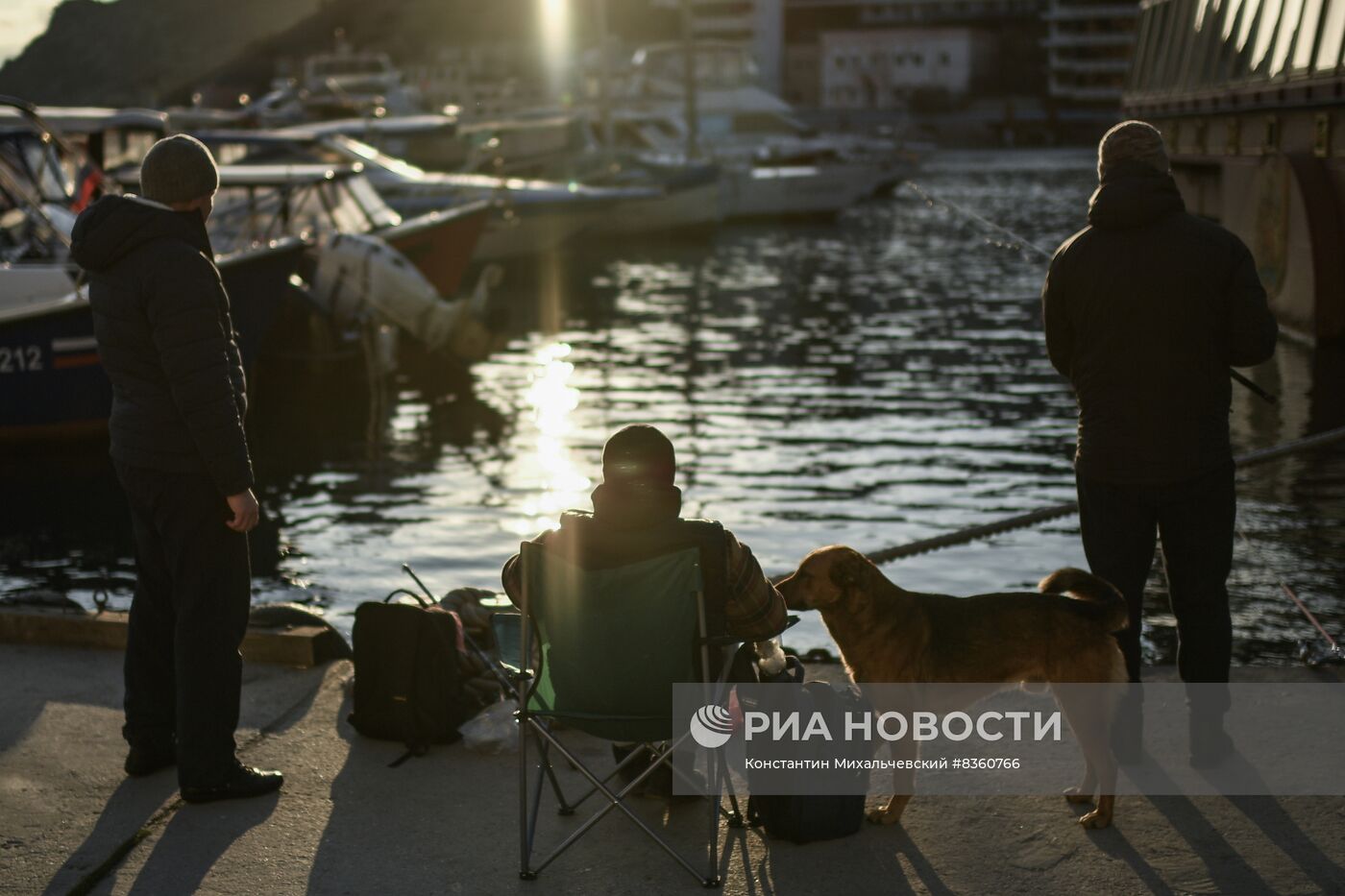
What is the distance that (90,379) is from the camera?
596 inches

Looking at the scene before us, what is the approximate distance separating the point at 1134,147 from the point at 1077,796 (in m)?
1.98

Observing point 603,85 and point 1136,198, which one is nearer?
point 1136,198

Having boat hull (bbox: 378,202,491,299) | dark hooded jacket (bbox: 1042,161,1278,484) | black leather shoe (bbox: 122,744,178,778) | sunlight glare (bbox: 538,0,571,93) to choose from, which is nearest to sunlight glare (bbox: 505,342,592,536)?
boat hull (bbox: 378,202,491,299)

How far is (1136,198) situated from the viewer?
4.99 meters

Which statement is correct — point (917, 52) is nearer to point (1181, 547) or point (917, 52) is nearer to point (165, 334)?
point (1181, 547)

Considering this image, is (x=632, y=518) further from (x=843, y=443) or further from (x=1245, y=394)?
(x=1245, y=394)

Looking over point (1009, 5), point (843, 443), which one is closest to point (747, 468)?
point (843, 443)

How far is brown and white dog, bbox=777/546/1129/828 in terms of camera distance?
486 centimetres

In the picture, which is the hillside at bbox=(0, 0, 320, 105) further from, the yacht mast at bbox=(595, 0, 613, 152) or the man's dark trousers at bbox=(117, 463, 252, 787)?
the yacht mast at bbox=(595, 0, 613, 152)

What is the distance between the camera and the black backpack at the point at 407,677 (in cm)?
560

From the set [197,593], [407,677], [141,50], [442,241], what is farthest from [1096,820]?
[141,50]

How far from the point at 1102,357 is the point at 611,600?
5.85ft

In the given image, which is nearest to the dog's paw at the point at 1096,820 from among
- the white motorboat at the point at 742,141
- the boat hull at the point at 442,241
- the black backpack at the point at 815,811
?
the black backpack at the point at 815,811

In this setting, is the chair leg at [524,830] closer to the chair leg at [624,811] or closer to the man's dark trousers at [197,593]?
the chair leg at [624,811]
